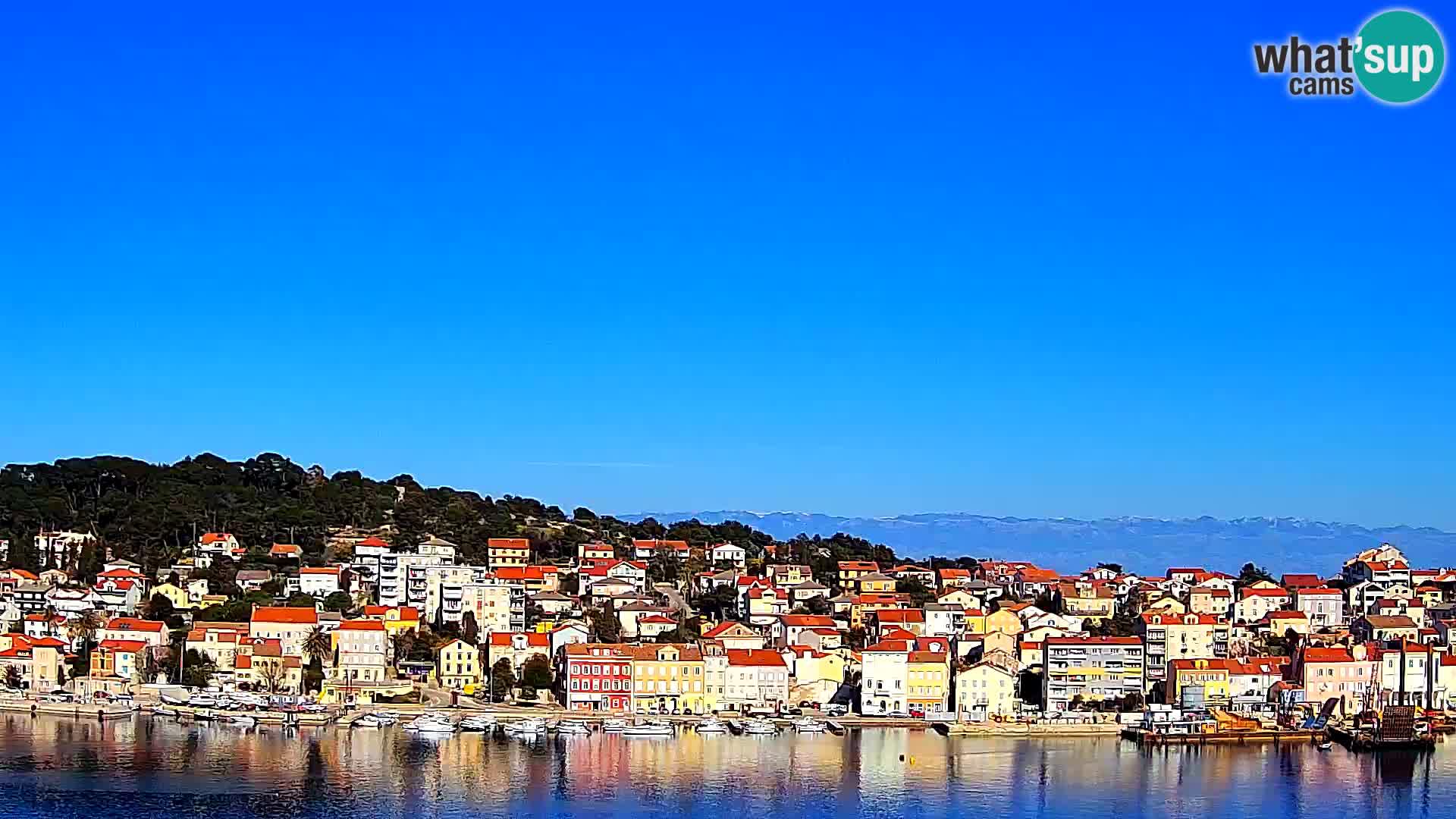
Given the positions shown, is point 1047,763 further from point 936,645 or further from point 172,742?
point 172,742

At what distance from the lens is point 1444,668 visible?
24422 mm

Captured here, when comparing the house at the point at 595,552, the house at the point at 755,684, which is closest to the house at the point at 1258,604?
the house at the point at 755,684

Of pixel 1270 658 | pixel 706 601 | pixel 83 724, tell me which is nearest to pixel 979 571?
pixel 706 601

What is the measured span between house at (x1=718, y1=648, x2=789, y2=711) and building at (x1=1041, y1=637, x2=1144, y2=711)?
134 inches

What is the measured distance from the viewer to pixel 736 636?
26.7 metres

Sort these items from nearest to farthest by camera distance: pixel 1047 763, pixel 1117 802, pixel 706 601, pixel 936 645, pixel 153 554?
1. pixel 1117 802
2. pixel 1047 763
3. pixel 936 645
4. pixel 706 601
5. pixel 153 554

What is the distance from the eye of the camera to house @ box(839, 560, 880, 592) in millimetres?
33500

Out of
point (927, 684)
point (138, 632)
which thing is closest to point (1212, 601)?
point (927, 684)

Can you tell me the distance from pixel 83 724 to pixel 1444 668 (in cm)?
1679

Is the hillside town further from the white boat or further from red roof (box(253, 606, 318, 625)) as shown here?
the white boat

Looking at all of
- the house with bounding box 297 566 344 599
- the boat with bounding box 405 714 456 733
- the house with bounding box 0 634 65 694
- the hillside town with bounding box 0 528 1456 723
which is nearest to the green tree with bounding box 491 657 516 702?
the hillside town with bounding box 0 528 1456 723

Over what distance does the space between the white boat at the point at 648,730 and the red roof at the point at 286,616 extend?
634cm

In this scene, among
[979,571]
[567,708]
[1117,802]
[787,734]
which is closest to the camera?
[1117,802]

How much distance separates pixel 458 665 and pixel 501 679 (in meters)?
0.83
